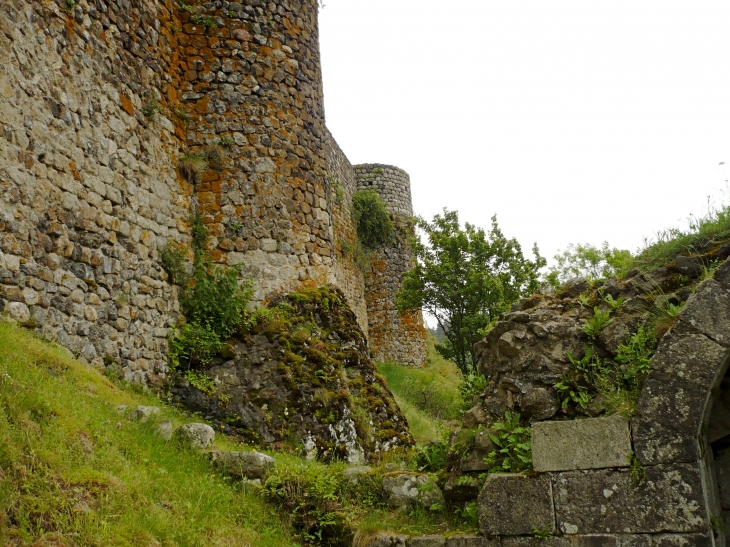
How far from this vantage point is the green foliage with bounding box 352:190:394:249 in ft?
71.5

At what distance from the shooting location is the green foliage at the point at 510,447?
18.8ft

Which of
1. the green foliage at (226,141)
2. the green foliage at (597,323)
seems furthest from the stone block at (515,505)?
the green foliage at (226,141)

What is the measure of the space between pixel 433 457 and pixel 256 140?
200 inches

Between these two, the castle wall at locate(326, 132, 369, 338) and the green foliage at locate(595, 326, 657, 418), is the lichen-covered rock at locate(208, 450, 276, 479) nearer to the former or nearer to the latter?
the green foliage at locate(595, 326, 657, 418)

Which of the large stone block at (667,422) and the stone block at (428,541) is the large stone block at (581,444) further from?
the stone block at (428,541)

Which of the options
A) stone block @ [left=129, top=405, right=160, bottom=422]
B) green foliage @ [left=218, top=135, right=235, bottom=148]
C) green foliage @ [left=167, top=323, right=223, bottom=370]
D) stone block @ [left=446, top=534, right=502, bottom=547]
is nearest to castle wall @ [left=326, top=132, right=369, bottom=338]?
green foliage @ [left=218, top=135, right=235, bottom=148]

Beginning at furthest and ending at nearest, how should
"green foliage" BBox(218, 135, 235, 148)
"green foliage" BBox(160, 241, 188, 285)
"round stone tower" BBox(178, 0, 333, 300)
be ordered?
"green foliage" BBox(218, 135, 235, 148) < "round stone tower" BBox(178, 0, 333, 300) < "green foliage" BBox(160, 241, 188, 285)

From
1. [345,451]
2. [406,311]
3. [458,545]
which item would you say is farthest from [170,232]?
[406,311]

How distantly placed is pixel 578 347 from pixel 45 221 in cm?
499

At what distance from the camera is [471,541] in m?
5.64

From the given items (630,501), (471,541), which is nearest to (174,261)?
(471,541)

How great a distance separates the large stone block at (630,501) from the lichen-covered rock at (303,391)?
3.15 meters

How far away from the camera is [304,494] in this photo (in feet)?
20.3

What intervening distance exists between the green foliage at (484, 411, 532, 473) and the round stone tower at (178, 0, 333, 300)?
420 cm
